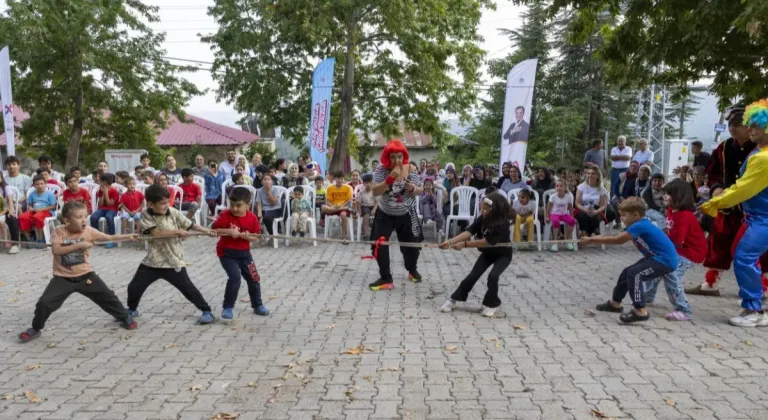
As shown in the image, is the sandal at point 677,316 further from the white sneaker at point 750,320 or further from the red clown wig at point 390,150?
the red clown wig at point 390,150

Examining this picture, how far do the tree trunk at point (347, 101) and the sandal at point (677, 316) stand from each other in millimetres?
19429

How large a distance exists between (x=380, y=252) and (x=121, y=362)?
326cm

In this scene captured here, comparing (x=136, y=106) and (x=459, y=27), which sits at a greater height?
(x=459, y=27)

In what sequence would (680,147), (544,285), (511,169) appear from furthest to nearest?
(680,147) < (511,169) < (544,285)

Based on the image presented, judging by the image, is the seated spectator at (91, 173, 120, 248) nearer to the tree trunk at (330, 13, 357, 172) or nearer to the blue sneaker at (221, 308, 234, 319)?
the blue sneaker at (221, 308, 234, 319)

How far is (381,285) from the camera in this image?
7426 millimetres

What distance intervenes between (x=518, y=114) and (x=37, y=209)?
30.3 ft

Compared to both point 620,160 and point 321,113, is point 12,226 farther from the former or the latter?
point 620,160

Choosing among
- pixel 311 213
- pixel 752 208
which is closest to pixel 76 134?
pixel 311 213

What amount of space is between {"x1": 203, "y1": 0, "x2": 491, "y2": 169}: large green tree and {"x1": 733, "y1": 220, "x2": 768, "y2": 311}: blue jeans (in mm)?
18141

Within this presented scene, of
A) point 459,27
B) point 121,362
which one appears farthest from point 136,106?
point 121,362

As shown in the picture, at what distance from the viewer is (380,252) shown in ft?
24.1

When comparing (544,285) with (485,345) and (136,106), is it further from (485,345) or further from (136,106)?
(136,106)

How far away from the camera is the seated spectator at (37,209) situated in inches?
412
